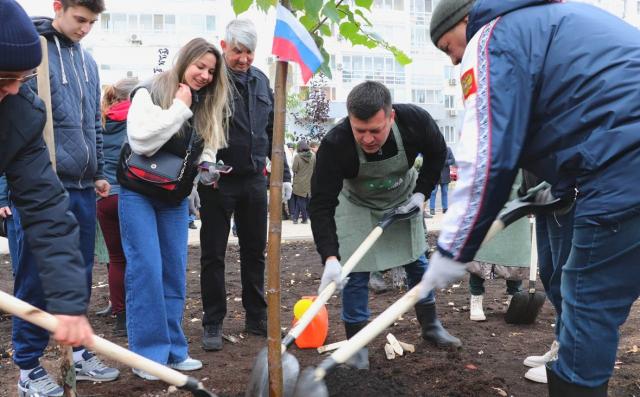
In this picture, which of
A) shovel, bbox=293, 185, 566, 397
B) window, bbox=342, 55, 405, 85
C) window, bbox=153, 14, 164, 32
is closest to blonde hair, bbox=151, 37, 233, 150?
shovel, bbox=293, 185, 566, 397

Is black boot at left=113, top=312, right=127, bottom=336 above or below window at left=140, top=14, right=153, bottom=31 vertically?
below

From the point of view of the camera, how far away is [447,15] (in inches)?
97.4

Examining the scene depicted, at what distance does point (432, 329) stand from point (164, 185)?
76.1 inches

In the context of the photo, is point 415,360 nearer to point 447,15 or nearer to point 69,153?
point 447,15

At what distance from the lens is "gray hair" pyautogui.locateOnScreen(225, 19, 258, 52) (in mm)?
3811

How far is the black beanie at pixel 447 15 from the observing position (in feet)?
7.95

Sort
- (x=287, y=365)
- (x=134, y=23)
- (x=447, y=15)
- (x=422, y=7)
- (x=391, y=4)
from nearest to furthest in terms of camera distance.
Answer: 1. (x=447, y=15)
2. (x=287, y=365)
3. (x=134, y=23)
4. (x=391, y=4)
5. (x=422, y=7)

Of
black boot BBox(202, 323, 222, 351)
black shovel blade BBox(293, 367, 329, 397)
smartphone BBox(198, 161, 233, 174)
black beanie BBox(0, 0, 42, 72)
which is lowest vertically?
black boot BBox(202, 323, 222, 351)

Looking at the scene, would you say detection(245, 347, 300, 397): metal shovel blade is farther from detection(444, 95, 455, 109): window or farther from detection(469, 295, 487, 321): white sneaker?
detection(444, 95, 455, 109): window

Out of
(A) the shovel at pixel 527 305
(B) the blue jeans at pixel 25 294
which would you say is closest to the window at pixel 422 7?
(A) the shovel at pixel 527 305

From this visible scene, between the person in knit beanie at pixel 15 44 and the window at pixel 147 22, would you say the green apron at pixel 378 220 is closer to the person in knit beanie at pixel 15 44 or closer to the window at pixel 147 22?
the person in knit beanie at pixel 15 44

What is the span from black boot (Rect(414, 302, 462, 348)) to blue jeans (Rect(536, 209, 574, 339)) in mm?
797

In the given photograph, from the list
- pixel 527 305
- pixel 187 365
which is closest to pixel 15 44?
pixel 187 365

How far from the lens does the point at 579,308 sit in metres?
1.99
